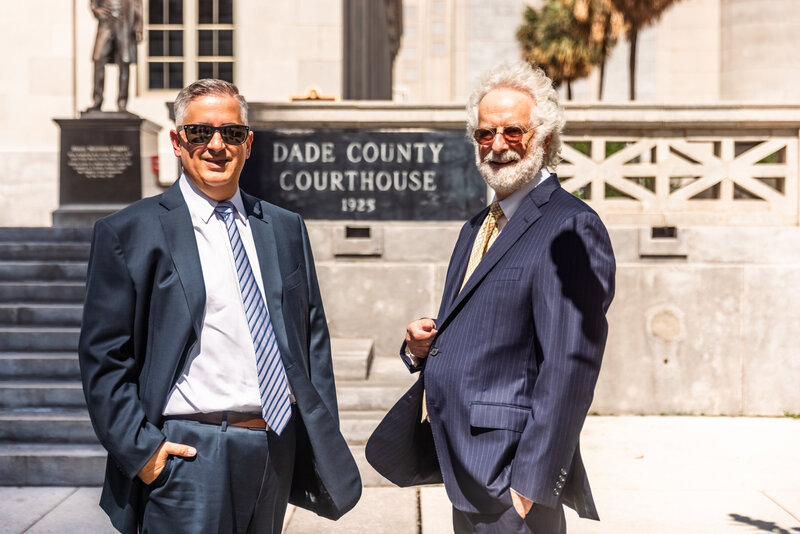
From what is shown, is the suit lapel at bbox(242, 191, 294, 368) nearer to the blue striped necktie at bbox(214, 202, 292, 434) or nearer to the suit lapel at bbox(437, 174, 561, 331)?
the blue striped necktie at bbox(214, 202, 292, 434)

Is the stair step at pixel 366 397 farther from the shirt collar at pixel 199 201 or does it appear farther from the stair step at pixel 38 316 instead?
the shirt collar at pixel 199 201

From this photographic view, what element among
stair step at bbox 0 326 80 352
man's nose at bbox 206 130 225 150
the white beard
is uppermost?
man's nose at bbox 206 130 225 150

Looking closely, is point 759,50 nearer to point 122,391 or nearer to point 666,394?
point 666,394

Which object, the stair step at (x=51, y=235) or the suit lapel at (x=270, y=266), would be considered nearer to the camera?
the suit lapel at (x=270, y=266)

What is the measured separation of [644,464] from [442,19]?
53.2m

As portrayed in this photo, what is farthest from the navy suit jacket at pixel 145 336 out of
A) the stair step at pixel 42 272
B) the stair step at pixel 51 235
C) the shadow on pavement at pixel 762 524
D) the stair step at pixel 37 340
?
the stair step at pixel 51 235

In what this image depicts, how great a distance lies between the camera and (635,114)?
28.4 feet

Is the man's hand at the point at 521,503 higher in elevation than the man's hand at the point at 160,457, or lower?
lower

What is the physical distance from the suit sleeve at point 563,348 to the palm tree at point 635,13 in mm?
33181

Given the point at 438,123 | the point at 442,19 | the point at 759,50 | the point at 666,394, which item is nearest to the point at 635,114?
the point at 438,123

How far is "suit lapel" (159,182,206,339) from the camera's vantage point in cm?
284

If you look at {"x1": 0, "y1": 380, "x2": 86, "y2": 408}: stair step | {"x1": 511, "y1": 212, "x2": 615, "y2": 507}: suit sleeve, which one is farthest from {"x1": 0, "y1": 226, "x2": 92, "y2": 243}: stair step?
{"x1": 511, "y1": 212, "x2": 615, "y2": 507}: suit sleeve

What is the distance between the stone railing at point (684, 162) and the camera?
8.59 metres

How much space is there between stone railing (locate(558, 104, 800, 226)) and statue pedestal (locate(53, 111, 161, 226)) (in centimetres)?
611
